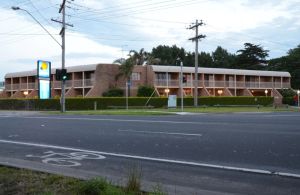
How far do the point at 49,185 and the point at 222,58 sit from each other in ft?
357

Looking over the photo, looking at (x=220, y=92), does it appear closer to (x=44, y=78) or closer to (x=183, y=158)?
(x=44, y=78)

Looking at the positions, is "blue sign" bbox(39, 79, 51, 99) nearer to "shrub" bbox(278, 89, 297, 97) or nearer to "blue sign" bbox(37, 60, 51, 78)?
"blue sign" bbox(37, 60, 51, 78)

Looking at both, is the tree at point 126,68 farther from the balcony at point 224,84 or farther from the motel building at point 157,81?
the balcony at point 224,84

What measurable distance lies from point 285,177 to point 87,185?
12.8ft

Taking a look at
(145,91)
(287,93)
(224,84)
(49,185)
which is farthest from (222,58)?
(49,185)

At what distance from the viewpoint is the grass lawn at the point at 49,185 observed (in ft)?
17.4

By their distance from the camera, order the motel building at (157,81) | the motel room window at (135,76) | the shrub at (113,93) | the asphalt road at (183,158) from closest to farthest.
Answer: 1. the asphalt road at (183,158)
2. the shrub at (113,93)
3. the motel building at (157,81)
4. the motel room window at (135,76)

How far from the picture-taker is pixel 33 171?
7.18 metres

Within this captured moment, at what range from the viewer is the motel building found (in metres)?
58.0

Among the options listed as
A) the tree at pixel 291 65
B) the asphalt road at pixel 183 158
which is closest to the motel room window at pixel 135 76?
the asphalt road at pixel 183 158

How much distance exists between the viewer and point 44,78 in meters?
46.7

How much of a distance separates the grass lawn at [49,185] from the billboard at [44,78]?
40198mm

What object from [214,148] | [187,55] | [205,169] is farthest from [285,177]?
[187,55]

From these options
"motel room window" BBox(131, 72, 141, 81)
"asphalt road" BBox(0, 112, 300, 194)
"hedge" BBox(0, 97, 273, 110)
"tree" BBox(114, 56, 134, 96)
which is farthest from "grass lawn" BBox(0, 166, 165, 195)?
"motel room window" BBox(131, 72, 141, 81)
